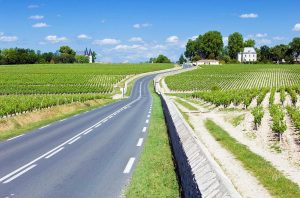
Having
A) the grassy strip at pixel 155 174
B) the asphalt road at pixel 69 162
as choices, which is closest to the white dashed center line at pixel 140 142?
the asphalt road at pixel 69 162

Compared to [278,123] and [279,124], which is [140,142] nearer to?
[278,123]

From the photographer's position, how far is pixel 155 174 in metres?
12.0

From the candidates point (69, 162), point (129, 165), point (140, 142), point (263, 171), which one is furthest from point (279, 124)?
point (69, 162)

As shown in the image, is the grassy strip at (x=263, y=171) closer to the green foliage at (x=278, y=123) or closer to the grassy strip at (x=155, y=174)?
the green foliage at (x=278, y=123)

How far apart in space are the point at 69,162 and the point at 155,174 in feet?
11.1

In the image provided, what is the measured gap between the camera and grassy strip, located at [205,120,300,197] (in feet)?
29.6

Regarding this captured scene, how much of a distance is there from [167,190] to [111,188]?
4.55 ft

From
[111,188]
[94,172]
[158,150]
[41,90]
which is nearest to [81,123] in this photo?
[158,150]

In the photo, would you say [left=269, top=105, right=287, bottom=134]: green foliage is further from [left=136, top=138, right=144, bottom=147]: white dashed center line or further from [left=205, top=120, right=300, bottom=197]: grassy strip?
[left=136, top=138, right=144, bottom=147]: white dashed center line

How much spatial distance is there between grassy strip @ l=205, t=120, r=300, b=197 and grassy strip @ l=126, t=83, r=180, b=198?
2.07m

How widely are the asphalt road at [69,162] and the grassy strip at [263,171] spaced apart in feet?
11.0

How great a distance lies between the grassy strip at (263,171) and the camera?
9008mm

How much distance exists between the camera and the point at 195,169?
26.3ft

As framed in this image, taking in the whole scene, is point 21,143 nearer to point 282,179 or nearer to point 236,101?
point 282,179
